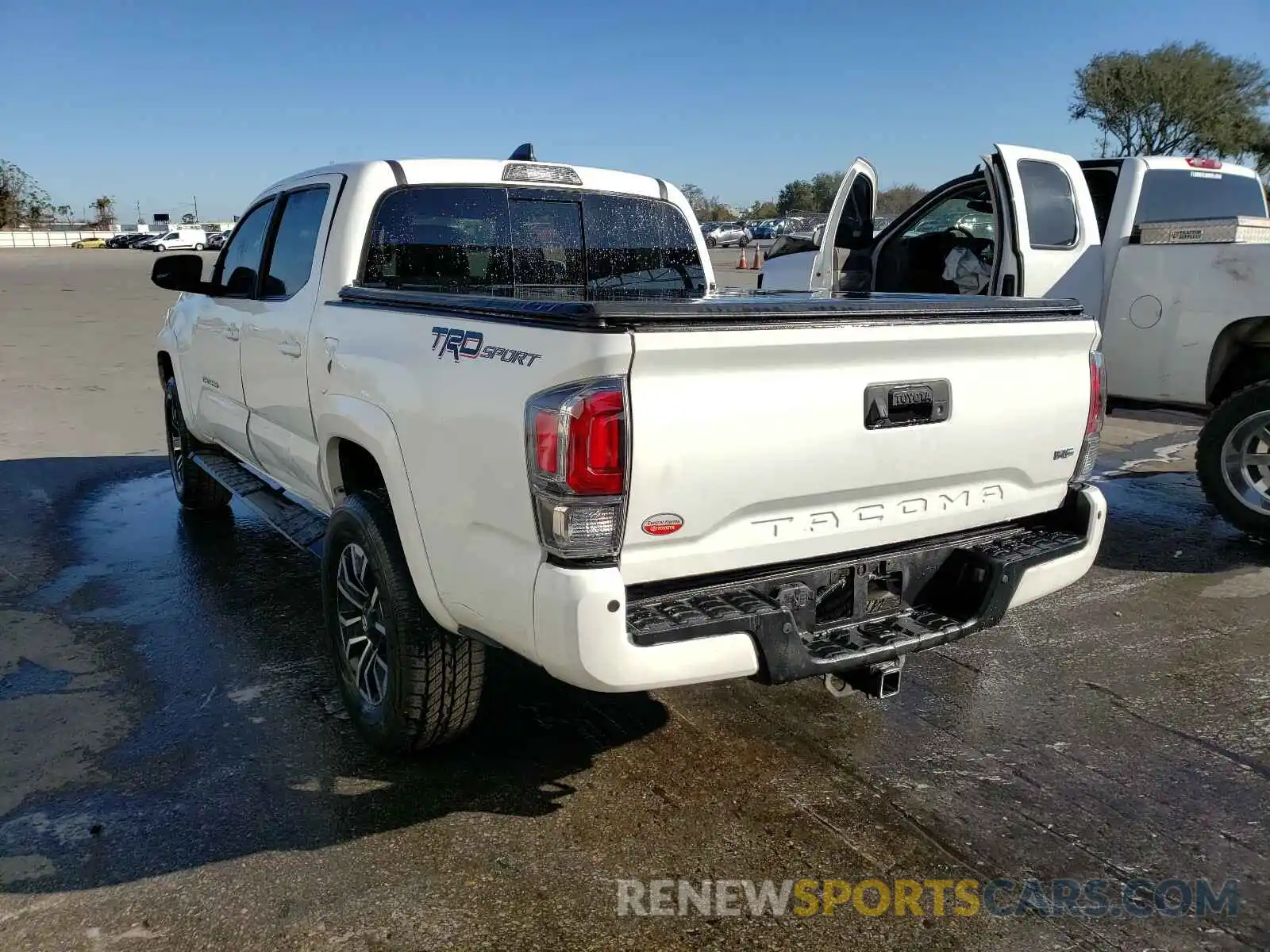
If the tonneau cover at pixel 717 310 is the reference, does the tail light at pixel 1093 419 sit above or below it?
below

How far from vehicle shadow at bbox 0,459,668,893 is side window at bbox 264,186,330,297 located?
5.20 feet

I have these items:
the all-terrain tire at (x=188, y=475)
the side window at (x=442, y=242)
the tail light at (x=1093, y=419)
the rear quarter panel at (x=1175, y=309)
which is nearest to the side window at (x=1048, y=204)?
the rear quarter panel at (x=1175, y=309)

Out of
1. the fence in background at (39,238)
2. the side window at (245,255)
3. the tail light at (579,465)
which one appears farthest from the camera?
the fence in background at (39,238)

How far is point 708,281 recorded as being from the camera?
16.9 feet

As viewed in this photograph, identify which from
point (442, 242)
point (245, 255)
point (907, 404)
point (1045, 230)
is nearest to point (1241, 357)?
point (1045, 230)

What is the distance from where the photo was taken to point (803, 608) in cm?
288

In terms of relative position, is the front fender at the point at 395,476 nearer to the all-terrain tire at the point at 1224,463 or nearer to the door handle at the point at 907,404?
the door handle at the point at 907,404

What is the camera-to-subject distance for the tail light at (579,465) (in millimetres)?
2518

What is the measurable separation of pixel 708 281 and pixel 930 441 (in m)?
2.32

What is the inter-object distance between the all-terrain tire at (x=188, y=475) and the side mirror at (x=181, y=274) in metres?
1.36

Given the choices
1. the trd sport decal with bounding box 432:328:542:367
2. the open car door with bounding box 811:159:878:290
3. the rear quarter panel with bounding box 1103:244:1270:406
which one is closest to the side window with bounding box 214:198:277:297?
the trd sport decal with bounding box 432:328:542:367

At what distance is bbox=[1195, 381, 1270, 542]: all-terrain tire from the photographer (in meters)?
5.81

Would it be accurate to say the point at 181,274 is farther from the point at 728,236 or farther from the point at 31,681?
the point at 728,236

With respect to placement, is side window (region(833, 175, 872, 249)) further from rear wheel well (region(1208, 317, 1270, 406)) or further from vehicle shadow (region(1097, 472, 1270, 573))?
vehicle shadow (region(1097, 472, 1270, 573))
